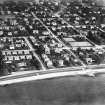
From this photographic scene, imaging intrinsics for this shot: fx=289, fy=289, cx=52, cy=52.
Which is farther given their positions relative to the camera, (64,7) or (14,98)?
(64,7)

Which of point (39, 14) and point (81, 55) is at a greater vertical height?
point (39, 14)

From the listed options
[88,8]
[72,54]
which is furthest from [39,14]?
[72,54]

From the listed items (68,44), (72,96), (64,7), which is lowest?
(72,96)

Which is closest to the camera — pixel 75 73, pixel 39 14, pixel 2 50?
pixel 75 73

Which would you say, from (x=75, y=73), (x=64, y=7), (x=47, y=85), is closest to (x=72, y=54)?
(x=75, y=73)

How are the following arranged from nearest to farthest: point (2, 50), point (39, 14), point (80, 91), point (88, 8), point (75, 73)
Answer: point (80, 91), point (75, 73), point (2, 50), point (39, 14), point (88, 8)

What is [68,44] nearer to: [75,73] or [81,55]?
[81,55]
